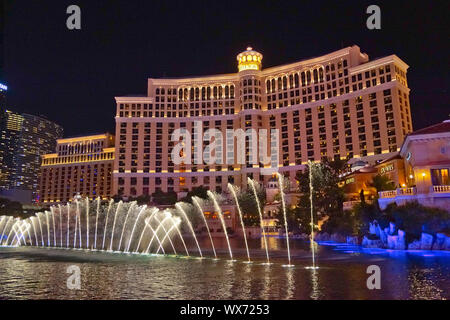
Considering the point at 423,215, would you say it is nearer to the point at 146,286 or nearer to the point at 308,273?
the point at 308,273

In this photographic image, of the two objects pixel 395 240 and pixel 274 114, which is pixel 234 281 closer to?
pixel 395 240

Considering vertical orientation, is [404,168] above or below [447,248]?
above

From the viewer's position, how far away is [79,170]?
17038 centimetres

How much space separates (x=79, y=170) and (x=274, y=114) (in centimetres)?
10000

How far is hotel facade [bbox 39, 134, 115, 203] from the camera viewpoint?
6545 inches

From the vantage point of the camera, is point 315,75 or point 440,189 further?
point 315,75

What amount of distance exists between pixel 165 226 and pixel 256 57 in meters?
101

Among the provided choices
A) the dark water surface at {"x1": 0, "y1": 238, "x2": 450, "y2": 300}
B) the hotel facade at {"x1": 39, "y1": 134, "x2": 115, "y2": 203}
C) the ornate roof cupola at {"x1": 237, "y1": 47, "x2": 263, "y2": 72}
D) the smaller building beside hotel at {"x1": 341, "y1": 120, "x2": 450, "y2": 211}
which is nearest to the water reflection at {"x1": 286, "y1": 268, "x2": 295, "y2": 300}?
the dark water surface at {"x1": 0, "y1": 238, "x2": 450, "y2": 300}

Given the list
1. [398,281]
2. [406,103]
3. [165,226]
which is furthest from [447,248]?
[406,103]

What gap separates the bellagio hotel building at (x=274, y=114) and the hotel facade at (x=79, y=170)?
3811 cm

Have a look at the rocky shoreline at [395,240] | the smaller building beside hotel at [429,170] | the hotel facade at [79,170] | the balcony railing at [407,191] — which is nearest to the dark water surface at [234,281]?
the rocky shoreline at [395,240]

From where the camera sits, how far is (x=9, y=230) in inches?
2537

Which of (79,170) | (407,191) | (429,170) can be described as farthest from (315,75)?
(79,170)

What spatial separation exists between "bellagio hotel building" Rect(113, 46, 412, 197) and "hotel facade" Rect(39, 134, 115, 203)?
38111 mm
